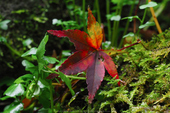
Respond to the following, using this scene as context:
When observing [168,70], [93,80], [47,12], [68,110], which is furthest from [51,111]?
[47,12]

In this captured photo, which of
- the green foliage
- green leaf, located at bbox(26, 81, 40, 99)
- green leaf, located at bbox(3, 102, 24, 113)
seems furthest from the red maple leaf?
green leaf, located at bbox(3, 102, 24, 113)

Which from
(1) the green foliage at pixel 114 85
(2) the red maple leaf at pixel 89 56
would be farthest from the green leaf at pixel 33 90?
(2) the red maple leaf at pixel 89 56

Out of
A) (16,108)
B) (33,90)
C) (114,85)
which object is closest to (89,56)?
(114,85)

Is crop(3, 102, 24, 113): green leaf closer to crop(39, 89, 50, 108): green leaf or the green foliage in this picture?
the green foliage

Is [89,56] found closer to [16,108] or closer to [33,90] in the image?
[33,90]

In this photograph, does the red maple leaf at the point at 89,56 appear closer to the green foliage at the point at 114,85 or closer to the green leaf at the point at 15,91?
the green foliage at the point at 114,85

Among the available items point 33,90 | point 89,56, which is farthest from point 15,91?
point 89,56

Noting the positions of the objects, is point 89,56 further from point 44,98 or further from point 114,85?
point 44,98

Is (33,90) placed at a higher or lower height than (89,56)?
lower
